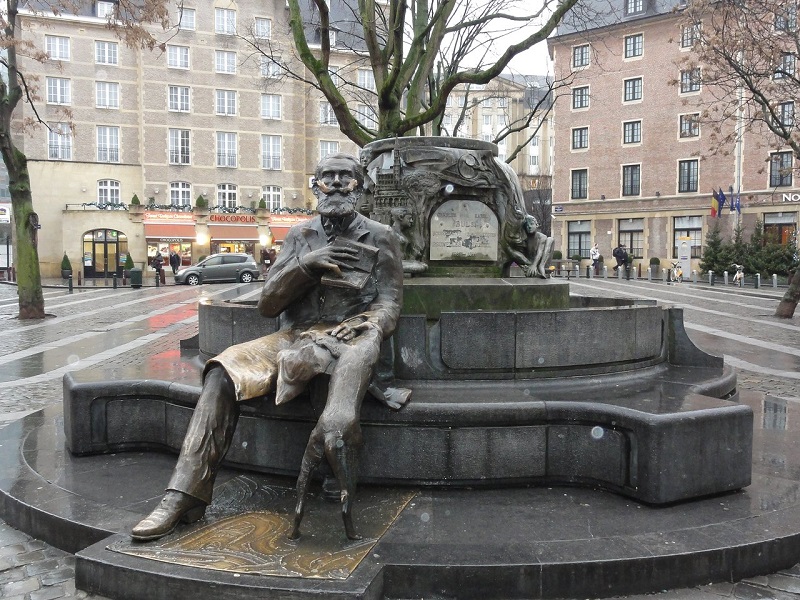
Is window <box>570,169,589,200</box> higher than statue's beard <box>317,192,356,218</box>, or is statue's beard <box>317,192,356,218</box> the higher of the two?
window <box>570,169,589,200</box>

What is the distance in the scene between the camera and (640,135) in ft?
157

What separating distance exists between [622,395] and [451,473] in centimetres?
150

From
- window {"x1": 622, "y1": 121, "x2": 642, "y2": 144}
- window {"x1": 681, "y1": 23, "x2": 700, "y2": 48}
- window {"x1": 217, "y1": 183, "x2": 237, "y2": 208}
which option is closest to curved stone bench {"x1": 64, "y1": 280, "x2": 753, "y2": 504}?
window {"x1": 681, "y1": 23, "x2": 700, "y2": 48}

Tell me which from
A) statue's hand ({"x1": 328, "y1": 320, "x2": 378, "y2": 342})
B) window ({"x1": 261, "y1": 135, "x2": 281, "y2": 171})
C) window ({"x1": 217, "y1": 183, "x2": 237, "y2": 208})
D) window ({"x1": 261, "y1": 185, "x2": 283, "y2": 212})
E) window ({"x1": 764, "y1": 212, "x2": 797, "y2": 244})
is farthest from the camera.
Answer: window ({"x1": 261, "y1": 185, "x2": 283, "y2": 212})

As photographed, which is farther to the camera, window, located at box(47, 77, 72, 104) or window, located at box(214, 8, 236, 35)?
window, located at box(214, 8, 236, 35)

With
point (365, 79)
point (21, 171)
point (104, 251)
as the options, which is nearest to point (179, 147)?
point (104, 251)

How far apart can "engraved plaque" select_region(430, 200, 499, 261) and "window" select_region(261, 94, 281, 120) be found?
1749 inches

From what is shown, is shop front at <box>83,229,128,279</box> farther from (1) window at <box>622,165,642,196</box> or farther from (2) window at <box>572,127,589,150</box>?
(1) window at <box>622,165,642,196</box>

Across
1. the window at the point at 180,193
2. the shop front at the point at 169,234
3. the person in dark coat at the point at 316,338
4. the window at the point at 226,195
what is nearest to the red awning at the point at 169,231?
the shop front at the point at 169,234

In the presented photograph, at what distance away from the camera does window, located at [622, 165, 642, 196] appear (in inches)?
1900

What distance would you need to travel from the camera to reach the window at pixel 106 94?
45906 mm

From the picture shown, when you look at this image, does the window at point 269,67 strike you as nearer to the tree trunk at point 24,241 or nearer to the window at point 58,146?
the tree trunk at point 24,241

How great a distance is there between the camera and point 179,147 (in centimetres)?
4700

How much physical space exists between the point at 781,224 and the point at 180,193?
3981cm
